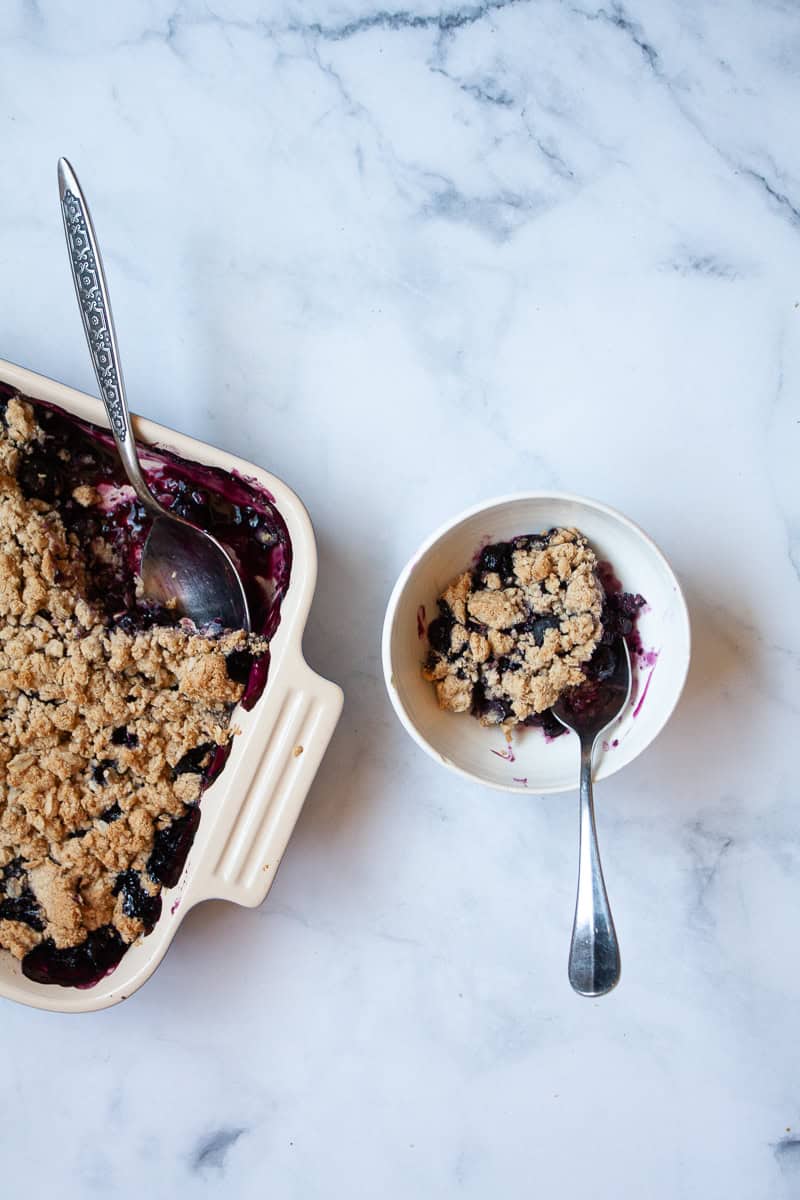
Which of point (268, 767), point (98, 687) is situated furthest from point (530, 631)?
point (98, 687)

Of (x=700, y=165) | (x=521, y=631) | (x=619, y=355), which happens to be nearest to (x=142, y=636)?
(x=521, y=631)

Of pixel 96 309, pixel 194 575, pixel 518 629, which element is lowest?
pixel 194 575

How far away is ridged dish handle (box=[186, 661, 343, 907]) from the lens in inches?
56.7

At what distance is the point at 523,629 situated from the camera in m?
1.48

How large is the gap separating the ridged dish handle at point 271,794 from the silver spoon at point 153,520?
0.54 feet

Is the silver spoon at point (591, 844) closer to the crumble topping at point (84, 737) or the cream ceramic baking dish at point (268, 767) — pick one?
the cream ceramic baking dish at point (268, 767)

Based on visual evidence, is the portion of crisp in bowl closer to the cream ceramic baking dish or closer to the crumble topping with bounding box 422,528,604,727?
the cream ceramic baking dish

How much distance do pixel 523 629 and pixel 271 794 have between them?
1.56 ft

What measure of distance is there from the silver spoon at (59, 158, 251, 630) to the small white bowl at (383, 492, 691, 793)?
0.28 metres

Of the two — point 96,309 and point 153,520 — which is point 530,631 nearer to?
point 153,520

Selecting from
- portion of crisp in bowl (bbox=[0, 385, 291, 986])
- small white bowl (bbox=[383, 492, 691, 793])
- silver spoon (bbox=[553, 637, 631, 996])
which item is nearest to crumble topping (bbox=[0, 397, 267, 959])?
portion of crisp in bowl (bbox=[0, 385, 291, 986])

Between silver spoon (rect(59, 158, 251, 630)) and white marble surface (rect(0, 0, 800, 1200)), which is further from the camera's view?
white marble surface (rect(0, 0, 800, 1200))

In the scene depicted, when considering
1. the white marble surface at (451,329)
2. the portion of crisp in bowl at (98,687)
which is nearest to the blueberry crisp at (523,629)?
the white marble surface at (451,329)

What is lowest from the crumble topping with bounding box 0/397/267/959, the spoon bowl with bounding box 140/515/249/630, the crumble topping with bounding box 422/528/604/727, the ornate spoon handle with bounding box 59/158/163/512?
the crumble topping with bounding box 0/397/267/959
